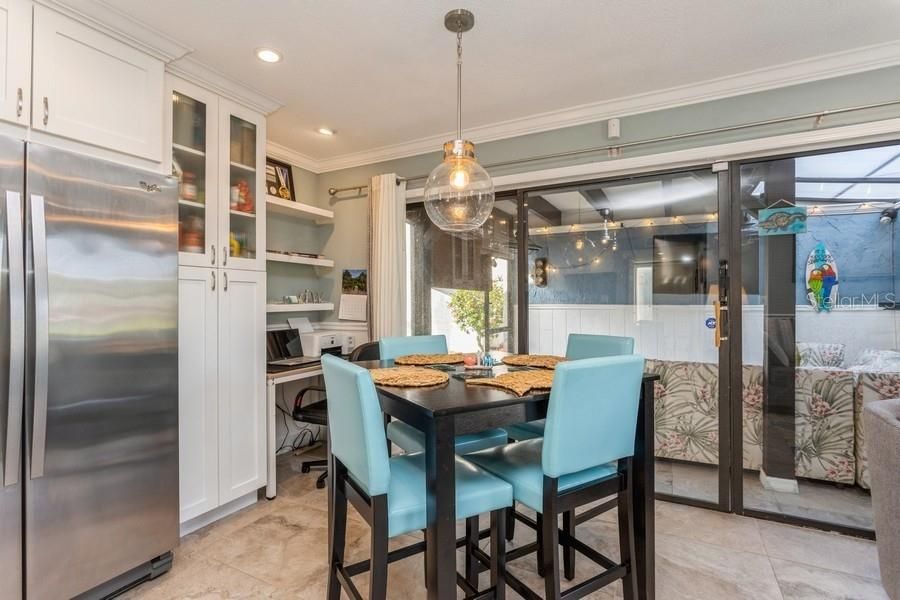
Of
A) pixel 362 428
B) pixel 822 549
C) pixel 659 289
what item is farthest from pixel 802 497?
pixel 362 428

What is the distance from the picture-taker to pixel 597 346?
242cm

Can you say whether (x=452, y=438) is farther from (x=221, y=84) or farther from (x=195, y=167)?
(x=221, y=84)

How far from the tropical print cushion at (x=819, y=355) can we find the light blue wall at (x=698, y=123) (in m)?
1.21

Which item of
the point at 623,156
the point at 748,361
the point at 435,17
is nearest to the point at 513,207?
the point at 623,156

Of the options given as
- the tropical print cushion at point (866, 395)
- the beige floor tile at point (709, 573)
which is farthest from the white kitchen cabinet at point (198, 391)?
the tropical print cushion at point (866, 395)

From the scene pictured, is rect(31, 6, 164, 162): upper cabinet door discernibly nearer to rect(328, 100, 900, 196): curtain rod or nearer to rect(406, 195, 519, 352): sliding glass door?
rect(328, 100, 900, 196): curtain rod

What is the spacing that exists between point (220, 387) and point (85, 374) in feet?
2.74

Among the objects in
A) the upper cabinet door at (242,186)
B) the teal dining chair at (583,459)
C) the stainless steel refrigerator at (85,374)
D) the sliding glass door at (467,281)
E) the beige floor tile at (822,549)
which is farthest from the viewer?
the sliding glass door at (467,281)

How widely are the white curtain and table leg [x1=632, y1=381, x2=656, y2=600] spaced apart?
2.09 meters

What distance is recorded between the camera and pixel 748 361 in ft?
8.59

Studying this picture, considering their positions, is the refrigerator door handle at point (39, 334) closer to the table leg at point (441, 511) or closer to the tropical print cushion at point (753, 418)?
the table leg at point (441, 511)

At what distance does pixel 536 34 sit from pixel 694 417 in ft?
8.21

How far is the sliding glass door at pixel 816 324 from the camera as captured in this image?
236 centimetres

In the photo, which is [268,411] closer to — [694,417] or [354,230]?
[354,230]
